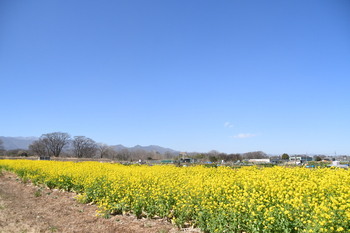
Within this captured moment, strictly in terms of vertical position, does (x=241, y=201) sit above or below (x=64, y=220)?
above

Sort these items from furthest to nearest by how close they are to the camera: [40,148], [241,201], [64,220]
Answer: [40,148]
[64,220]
[241,201]

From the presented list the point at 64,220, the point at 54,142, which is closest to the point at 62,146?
the point at 54,142

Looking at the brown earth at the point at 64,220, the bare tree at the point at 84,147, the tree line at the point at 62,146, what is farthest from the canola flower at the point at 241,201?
the bare tree at the point at 84,147

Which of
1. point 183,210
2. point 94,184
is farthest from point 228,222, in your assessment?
point 94,184

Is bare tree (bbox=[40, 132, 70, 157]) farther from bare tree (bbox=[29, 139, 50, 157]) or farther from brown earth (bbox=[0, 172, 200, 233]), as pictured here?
brown earth (bbox=[0, 172, 200, 233])

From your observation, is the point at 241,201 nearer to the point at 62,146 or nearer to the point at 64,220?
the point at 64,220

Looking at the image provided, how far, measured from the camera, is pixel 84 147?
9625 cm

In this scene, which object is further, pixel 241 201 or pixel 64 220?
pixel 64 220

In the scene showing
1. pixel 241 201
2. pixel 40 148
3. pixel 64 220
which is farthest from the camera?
pixel 40 148

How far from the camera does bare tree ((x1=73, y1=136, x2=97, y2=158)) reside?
3706 inches

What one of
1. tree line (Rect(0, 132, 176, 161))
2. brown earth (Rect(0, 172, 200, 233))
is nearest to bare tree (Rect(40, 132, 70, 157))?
tree line (Rect(0, 132, 176, 161))

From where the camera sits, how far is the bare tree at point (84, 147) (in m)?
94.1

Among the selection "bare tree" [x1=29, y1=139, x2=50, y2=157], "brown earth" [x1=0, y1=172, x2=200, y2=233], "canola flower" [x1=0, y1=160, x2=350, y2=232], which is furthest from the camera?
"bare tree" [x1=29, y1=139, x2=50, y2=157]

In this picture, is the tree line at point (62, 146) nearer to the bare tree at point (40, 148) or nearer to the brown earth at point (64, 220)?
the bare tree at point (40, 148)
